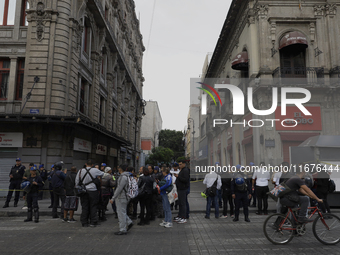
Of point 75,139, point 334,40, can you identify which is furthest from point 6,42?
point 334,40

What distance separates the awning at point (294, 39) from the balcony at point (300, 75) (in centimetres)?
157

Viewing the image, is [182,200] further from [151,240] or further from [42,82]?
[42,82]

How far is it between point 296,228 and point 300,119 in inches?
514

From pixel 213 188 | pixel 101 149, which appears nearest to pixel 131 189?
pixel 213 188

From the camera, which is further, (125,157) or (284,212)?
(125,157)

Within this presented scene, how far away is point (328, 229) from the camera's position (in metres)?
6.18

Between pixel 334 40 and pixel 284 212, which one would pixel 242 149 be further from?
pixel 284 212

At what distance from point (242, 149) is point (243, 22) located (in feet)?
31.9

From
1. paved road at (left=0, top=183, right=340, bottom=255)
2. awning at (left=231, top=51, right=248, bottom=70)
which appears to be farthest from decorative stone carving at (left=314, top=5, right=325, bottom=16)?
paved road at (left=0, top=183, right=340, bottom=255)

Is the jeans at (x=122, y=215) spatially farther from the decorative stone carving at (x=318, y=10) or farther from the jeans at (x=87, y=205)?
the decorative stone carving at (x=318, y=10)

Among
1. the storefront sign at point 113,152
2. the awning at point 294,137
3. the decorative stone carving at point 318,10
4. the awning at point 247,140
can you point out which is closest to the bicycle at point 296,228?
the awning at point 294,137

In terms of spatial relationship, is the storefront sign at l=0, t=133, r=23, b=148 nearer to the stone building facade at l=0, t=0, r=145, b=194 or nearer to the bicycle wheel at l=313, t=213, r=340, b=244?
the stone building facade at l=0, t=0, r=145, b=194

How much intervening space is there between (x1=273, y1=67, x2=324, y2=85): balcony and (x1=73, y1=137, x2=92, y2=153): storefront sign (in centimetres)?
1321

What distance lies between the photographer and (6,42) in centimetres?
1678
